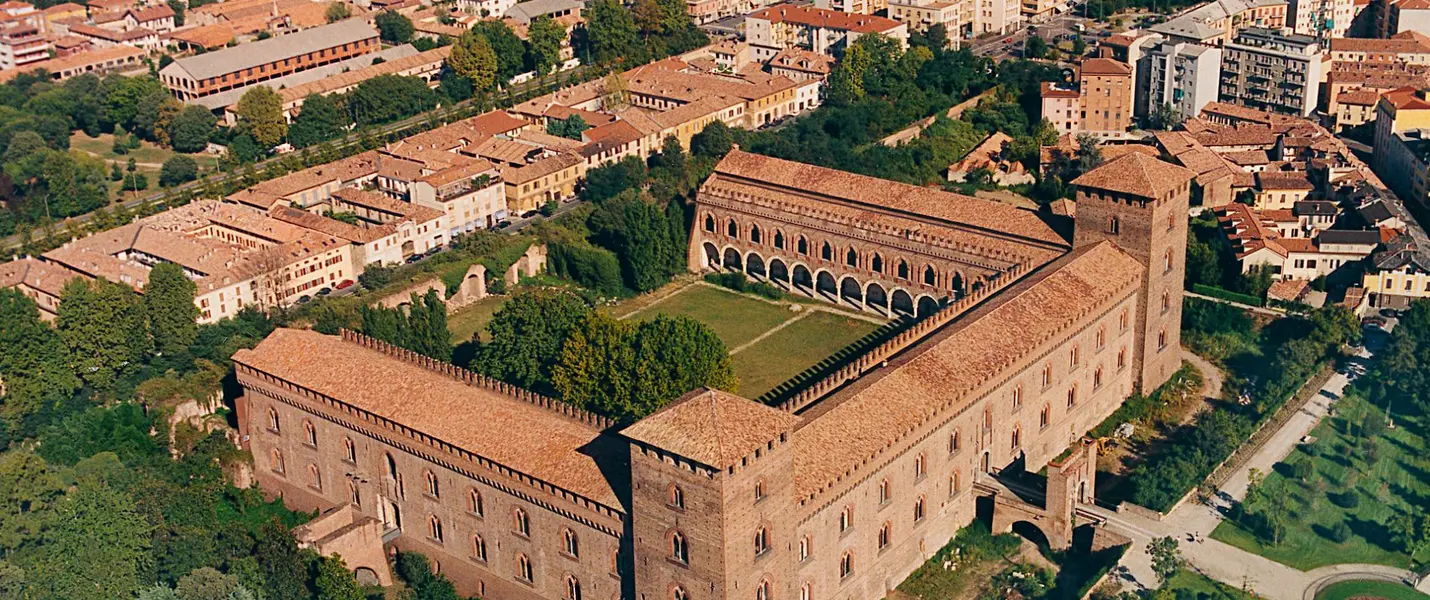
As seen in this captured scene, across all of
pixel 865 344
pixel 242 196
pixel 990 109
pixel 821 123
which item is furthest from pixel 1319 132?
pixel 242 196

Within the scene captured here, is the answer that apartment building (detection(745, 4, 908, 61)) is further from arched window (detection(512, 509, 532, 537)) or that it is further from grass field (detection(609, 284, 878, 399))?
arched window (detection(512, 509, 532, 537))

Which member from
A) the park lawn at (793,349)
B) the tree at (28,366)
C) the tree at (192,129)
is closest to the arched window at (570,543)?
the park lawn at (793,349)

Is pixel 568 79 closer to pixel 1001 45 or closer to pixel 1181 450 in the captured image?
pixel 1001 45

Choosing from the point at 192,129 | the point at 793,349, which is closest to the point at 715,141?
the point at 793,349

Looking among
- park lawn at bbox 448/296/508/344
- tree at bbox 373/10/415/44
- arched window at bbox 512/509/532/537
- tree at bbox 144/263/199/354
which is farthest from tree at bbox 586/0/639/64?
arched window at bbox 512/509/532/537

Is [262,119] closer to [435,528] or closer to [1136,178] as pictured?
[435,528]

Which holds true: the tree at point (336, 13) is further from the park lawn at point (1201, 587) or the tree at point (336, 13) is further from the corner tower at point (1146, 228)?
→ the park lawn at point (1201, 587)
